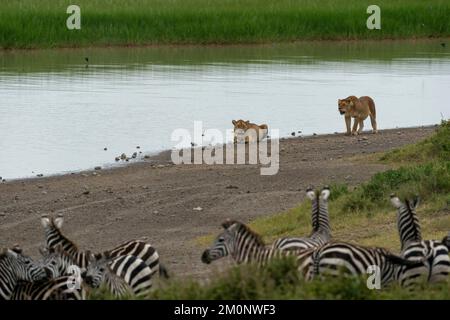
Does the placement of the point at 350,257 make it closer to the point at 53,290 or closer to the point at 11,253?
the point at 53,290

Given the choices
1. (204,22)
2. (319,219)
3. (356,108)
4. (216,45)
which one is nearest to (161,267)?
(319,219)

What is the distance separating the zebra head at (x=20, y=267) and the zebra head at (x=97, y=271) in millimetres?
452

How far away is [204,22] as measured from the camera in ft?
150

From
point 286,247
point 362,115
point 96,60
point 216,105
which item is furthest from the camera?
point 96,60

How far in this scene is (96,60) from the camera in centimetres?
4034

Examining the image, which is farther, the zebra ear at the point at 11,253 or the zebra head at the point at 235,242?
the zebra head at the point at 235,242

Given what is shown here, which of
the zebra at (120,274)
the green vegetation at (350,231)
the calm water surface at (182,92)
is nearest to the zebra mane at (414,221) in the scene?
the green vegetation at (350,231)

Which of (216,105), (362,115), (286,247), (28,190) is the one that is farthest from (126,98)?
(286,247)

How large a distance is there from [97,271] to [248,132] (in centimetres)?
1396

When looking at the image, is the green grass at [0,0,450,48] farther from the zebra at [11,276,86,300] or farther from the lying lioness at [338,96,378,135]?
the zebra at [11,276,86,300]

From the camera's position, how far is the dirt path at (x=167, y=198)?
14.6 m

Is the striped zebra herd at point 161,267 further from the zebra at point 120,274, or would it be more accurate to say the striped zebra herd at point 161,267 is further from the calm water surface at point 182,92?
the calm water surface at point 182,92
